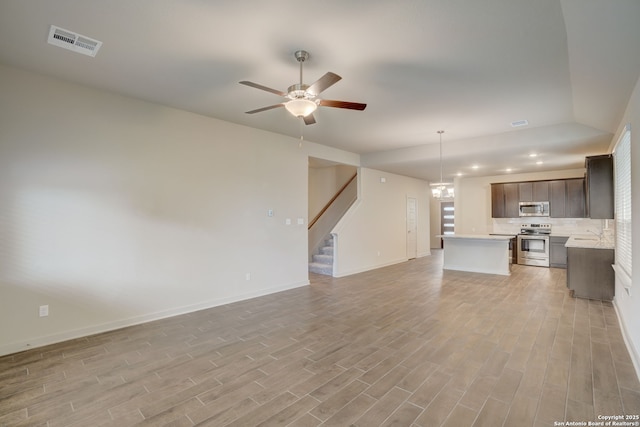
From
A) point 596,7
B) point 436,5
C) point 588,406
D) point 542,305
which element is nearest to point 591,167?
point 542,305

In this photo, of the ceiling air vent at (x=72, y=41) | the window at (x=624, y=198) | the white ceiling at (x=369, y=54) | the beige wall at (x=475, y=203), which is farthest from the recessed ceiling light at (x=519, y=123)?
the ceiling air vent at (x=72, y=41)

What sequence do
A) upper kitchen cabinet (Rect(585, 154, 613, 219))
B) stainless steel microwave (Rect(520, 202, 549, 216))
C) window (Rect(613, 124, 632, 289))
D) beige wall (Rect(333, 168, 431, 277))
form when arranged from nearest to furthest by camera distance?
window (Rect(613, 124, 632, 289)) → upper kitchen cabinet (Rect(585, 154, 613, 219)) → beige wall (Rect(333, 168, 431, 277)) → stainless steel microwave (Rect(520, 202, 549, 216))

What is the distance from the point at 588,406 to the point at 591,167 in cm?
378

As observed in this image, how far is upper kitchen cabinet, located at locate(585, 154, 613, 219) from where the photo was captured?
14.3ft

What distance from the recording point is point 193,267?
445cm

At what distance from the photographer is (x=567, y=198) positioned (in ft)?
26.0

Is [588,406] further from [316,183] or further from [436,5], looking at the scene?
[316,183]

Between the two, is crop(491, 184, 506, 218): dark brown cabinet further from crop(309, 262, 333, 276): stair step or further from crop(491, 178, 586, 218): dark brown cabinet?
crop(309, 262, 333, 276): stair step

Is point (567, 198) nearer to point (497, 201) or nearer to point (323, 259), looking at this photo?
point (497, 201)

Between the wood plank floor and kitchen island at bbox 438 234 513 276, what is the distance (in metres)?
2.35

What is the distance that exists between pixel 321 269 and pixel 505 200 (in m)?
5.95

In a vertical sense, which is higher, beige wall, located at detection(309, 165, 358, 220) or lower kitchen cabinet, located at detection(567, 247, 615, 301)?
beige wall, located at detection(309, 165, 358, 220)

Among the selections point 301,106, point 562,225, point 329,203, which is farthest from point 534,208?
point 301,106

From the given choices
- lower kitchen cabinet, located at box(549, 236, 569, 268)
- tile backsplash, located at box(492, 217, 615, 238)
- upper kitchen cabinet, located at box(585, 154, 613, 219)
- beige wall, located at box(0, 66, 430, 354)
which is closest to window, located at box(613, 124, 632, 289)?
upper kitchen cabinet, located at box(585, 154, 613, 219)
